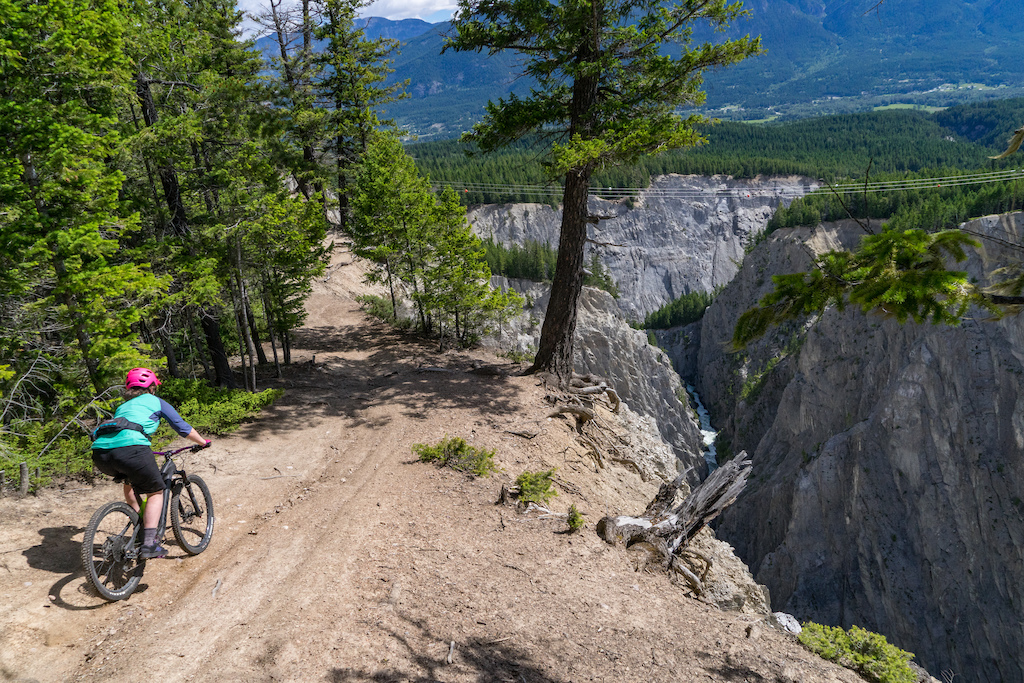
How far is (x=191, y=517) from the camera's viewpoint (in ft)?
22.3

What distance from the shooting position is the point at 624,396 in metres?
56.1

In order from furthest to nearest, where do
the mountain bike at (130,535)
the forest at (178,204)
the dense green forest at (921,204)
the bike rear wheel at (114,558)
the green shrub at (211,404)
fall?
1. the dense green forest at (921,204)
2. the green shrub at (211,404)
3. the forest at (178,204)
4. the mountain bike at (130,535)
5. the bike rear wheel at (114,558)

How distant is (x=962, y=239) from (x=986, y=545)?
42880 mm

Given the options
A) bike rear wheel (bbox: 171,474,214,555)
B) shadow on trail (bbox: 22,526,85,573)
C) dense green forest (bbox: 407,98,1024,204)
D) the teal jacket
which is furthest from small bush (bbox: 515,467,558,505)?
dense green forest (bbox: 407,98,1024,204)

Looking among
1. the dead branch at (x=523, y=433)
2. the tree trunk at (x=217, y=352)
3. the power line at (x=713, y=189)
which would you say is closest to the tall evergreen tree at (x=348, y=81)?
the tree trunk at (x=217, y=352)

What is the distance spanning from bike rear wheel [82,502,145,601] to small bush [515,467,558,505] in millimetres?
4871

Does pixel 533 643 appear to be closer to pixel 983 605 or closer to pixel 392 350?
pixel 392 350

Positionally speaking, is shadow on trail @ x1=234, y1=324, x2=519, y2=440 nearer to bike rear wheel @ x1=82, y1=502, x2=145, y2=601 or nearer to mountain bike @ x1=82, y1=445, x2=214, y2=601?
mountain bike @ x1=82, y1=445, x2=214, y2=601

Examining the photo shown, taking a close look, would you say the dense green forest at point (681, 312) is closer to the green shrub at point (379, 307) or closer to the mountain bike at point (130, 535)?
the green shrub at point (379, 307)

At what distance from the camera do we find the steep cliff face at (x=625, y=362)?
56062 millimetres

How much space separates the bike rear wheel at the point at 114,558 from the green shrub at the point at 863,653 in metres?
7.64


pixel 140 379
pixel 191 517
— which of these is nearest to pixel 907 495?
pixel 191 517

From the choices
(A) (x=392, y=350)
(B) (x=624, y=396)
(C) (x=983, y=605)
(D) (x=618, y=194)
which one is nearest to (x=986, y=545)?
(C) (x=983, y=605)

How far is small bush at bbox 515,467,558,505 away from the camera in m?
8.39
